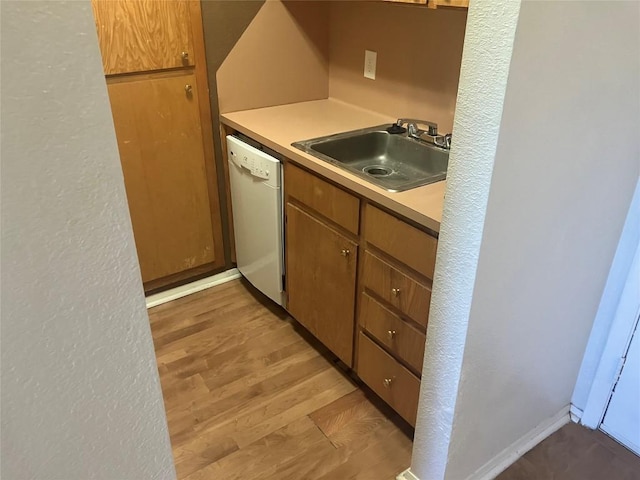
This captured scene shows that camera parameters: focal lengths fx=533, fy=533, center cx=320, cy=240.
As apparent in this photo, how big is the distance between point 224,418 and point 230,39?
1.59m

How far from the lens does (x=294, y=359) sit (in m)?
2.30

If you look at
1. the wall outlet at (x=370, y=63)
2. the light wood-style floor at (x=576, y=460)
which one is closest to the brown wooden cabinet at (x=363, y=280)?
the light wood-style floor at (x=576, y=460)

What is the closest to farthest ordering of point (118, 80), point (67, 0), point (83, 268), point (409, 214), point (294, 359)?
point (67, 0) < point (83, 268) < point (409, 214) < point (118, 80) < point (294, 359)

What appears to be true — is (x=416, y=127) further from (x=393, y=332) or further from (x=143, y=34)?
(x=143, y=34)

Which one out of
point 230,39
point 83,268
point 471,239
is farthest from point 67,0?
point 230,39

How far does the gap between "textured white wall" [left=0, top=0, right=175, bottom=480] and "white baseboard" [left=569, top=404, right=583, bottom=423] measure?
1.72m

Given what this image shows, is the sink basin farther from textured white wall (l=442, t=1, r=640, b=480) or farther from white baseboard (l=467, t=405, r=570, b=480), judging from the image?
white baseboard (l=467, t=405, r=570, b=480)

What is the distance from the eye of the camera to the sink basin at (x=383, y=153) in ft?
6.84

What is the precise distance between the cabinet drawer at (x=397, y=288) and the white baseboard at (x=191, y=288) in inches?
45.5

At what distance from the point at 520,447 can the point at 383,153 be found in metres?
1.26

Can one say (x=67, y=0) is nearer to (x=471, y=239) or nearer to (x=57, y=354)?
(x=57, y=354)

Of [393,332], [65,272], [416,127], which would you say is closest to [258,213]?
[416,127]

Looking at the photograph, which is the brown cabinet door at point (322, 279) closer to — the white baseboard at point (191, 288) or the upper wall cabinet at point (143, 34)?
the white baseboard at point (191, 288)

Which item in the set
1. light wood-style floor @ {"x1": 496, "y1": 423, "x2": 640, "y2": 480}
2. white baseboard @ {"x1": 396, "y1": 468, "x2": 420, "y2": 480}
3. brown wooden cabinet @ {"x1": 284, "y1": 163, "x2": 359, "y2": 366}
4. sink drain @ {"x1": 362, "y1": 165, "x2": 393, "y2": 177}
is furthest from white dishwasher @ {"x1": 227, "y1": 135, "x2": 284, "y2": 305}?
light wood-style floor @ {"x1": 496, "y1": 423, "x2": 640, "y2": 480}
